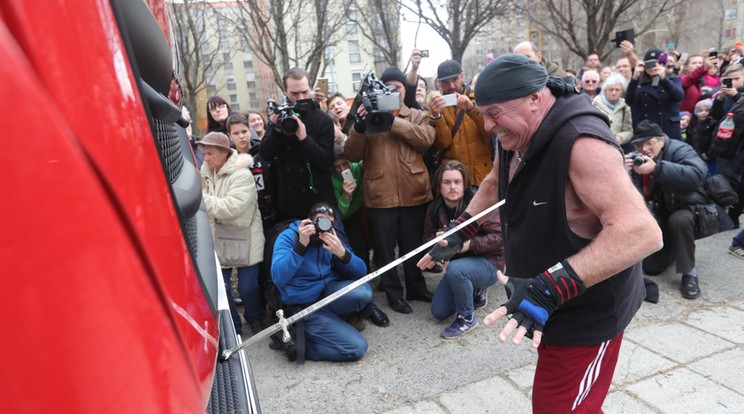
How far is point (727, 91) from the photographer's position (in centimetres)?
541

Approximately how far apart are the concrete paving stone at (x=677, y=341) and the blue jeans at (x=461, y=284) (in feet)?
3.77

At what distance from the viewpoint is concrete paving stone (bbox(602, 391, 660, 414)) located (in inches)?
106

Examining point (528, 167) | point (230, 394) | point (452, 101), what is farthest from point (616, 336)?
point (452, 101)

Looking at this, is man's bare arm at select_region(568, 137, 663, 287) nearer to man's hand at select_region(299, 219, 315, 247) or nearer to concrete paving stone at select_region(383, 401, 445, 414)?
concrete paving stone at select_region(383, 401, 445, 414)

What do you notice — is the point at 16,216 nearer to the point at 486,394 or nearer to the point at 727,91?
the point at 486,394

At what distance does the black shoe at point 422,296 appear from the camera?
447 cm

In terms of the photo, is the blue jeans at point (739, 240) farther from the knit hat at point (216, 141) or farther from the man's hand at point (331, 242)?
the knit hat at point (216, 141)

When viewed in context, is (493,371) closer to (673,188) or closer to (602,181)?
(602,181)

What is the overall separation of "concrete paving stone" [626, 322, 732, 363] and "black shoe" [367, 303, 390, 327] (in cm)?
189

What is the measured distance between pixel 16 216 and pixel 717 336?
4223 mm

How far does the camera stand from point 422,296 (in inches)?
177

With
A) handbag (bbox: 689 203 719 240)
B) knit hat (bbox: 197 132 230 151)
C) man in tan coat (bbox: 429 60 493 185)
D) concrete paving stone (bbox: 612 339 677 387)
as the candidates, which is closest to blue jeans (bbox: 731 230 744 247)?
handbag (bbox: 689 203 719 240)

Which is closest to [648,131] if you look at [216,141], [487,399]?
[487,399]

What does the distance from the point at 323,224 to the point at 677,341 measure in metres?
2.73
